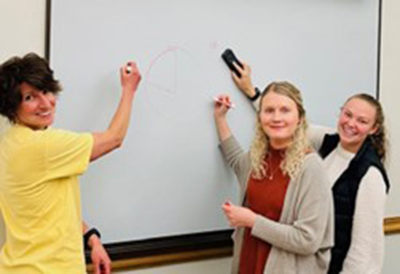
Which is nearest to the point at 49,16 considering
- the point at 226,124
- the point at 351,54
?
the point at 226,124

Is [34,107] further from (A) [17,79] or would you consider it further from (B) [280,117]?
(B) [280,117]

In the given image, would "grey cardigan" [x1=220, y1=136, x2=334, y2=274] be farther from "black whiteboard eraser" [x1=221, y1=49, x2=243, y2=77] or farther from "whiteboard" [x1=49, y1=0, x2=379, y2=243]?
"black whiteboard eraser" [x1=221, y1=49, x2=243, y2=77]

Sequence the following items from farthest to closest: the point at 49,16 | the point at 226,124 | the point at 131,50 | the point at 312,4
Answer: the point at 312,4
the point at 226,124
the point at 131,50
the point at 49,16

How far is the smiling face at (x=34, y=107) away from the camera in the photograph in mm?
1415

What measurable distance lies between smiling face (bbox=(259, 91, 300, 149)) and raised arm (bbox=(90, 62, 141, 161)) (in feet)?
1.41

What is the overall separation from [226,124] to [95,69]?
53 centimetres

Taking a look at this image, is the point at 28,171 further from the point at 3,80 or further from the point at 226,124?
the point at 226,124

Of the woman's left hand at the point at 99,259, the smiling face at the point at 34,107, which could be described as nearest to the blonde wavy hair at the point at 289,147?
the woman's left hand at the point at 99,259

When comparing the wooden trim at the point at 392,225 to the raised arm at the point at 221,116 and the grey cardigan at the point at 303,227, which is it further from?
the raised arm at the point at 221,116

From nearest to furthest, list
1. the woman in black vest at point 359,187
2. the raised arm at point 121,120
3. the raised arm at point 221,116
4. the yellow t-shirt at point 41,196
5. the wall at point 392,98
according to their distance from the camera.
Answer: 1. the yellow t-shirt at point 41,196
2. the raised arm at point 121,120
3. the woman in black vest at point 359,187
4. the raised arm at point 221,116
5. the wall at point 392,98

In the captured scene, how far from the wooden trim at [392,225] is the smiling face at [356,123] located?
0.74m

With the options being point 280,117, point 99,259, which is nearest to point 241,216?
point 280,117

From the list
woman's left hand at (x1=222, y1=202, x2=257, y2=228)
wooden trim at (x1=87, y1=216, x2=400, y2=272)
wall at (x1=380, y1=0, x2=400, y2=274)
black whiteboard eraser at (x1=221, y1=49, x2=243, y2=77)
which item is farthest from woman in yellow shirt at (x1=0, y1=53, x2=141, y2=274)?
wall at (x1=380, y1=0, x2=400, y2=274)

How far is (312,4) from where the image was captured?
2.13 metres
